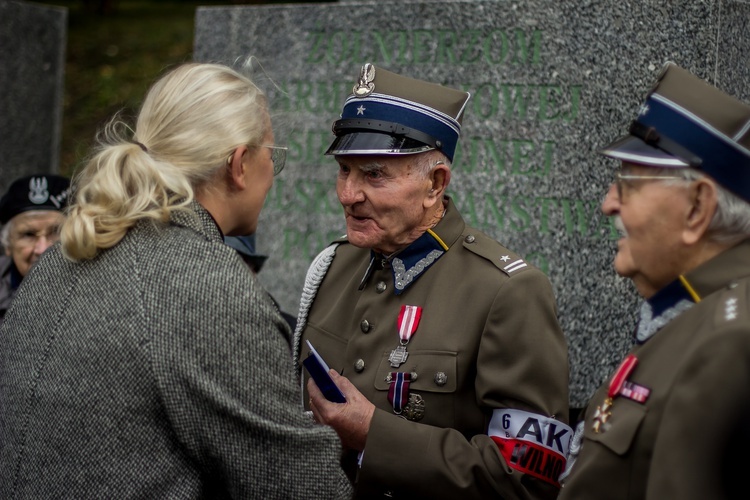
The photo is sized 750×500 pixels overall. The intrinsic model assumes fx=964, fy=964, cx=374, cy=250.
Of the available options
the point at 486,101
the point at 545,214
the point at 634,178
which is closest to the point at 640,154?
the point at 634,178

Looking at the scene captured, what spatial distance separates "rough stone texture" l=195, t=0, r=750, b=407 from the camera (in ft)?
13.0

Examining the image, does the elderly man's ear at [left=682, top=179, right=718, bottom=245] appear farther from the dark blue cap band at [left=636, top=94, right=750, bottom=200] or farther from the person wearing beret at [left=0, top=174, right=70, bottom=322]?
the person wearing beret at [left=0, top=174, right=70, bottom=322]

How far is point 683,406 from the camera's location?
169cm

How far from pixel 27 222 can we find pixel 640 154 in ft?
10.9

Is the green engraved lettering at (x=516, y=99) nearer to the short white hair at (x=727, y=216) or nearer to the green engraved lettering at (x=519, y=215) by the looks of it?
the green engraved lettering at (x=519, y=215)

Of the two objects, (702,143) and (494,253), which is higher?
(702,143)

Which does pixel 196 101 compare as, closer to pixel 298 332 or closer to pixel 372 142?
pixel 372 142

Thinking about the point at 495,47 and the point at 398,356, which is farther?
the point at 495,47

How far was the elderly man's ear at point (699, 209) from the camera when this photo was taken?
1873 mm

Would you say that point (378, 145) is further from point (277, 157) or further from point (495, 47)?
point (495, 47)

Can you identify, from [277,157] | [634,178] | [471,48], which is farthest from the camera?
[471,48]

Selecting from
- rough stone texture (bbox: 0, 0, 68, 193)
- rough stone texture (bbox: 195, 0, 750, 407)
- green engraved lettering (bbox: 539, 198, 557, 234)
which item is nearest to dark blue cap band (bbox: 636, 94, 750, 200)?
rough stone texture (bbox: 195, 0, 750, 407)

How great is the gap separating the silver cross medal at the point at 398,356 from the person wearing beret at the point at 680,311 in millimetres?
810

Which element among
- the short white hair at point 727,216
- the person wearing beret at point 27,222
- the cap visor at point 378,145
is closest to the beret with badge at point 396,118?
the cap visor at point 378,145
